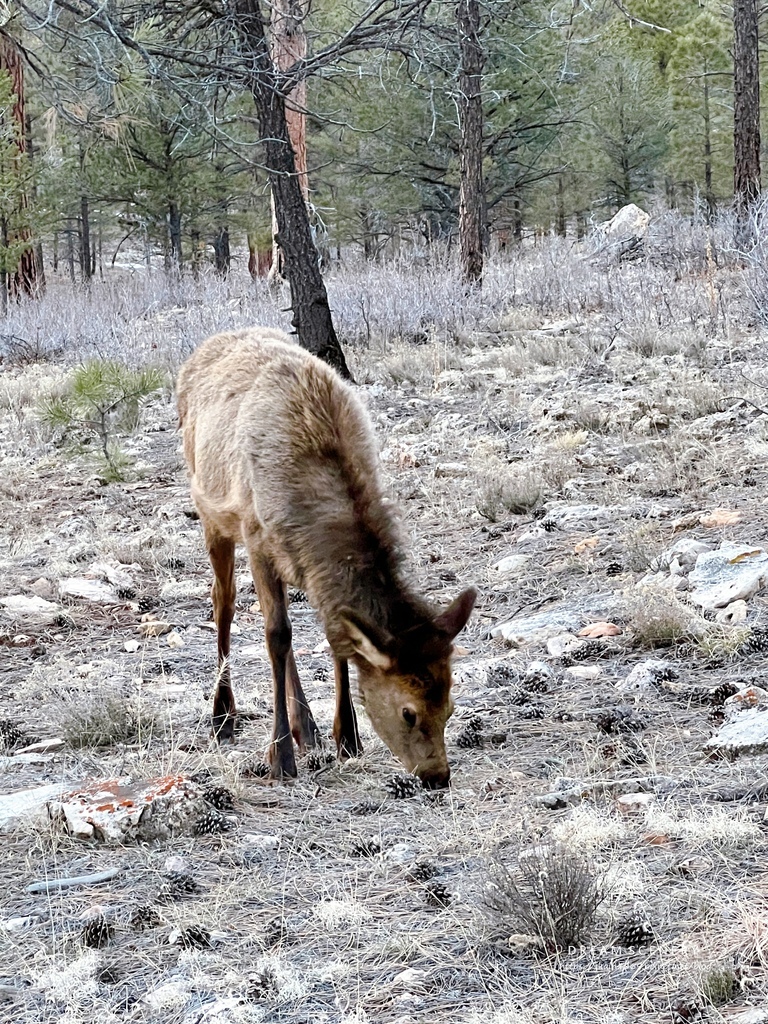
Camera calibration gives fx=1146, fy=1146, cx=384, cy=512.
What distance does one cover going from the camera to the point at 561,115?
3158 centimetres

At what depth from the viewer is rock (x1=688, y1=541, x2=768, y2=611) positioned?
6.06 m

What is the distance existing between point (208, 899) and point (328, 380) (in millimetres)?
2494

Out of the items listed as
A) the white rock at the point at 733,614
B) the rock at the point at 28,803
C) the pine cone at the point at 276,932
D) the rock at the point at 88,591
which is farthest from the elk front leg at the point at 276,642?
the rock at the point at 88,591

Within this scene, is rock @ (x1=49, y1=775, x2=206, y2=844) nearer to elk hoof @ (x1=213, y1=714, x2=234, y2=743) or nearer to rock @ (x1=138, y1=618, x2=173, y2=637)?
elk hoof @ (x1=213, y1=714, x2=234, y2=743)

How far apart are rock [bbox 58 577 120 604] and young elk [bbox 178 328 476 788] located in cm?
199

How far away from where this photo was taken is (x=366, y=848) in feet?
13.2

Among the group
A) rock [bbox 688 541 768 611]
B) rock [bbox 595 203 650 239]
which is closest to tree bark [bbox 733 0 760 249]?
Result: rock [bbox 595 203 650 239]

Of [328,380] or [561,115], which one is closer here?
[328,380]

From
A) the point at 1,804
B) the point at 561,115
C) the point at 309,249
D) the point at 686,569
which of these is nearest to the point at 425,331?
the point at 309,249

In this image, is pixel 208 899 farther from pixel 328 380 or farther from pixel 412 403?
pixel 412 403

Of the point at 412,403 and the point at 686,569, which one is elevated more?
the point at 412,403

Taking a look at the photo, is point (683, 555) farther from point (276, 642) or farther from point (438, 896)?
point (438, 896)

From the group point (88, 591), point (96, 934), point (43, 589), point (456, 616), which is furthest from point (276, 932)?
point (43, 589)

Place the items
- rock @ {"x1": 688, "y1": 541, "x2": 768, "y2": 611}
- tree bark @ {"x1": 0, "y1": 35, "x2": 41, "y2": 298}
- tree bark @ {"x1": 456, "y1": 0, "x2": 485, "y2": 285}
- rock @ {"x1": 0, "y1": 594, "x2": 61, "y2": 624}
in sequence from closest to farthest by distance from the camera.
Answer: rock @ {"x1": 688, "y1": 541, "x2": 768, "y2": 611} < rock @ {"x1": 0, "y1": 594, "x2": 61, "y2": 624} < tree bark @ {"x1": 456, "y1": 0, "x2": 485, "y2": 285} < tree bark @ {"x1": 0, "y1": 35, "x2": 41, "y2": 298}
